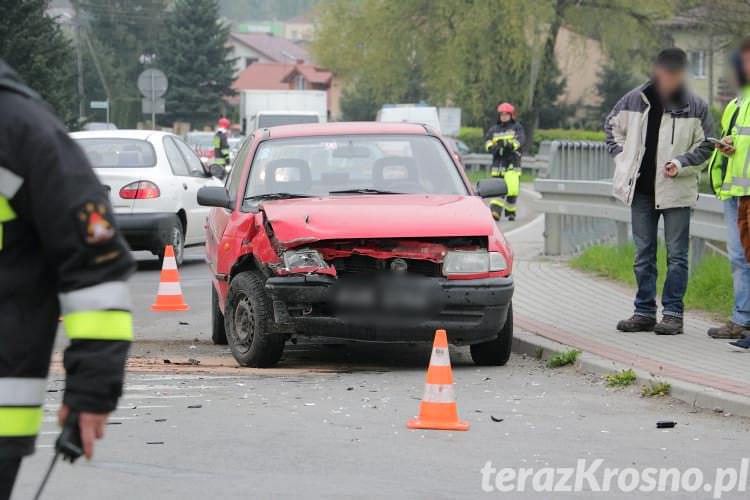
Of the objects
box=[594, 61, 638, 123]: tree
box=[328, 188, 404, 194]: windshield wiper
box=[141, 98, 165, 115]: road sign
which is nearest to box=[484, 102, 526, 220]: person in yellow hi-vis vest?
box=[328, 188, 404, 194]: windshield wiper

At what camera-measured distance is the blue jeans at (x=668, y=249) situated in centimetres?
1052

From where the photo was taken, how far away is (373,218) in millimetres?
9070

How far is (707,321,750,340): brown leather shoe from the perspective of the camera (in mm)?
10234

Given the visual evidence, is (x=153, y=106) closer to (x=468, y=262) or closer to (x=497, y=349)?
(x=497, y=349)

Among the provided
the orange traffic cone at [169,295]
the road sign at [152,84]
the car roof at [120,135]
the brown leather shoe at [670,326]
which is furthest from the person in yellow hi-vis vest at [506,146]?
the road sign at [152,84]

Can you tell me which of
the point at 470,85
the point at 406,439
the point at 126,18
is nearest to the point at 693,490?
the point at 406,439

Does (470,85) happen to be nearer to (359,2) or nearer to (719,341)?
(359,2)

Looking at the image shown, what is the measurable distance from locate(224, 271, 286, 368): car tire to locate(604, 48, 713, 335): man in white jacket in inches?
113

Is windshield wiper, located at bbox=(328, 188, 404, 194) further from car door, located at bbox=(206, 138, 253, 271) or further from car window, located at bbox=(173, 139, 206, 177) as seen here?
car window, located at bbox=(173, 139, 206, 177)

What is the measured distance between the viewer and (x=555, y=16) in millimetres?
57438

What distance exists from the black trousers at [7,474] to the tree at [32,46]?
31770mm

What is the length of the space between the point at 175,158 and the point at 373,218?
8947 millimetres

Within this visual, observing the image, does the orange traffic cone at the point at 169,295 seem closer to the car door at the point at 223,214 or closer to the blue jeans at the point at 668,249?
the car door at the point at 223,214

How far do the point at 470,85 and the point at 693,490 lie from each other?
52.4 meters
